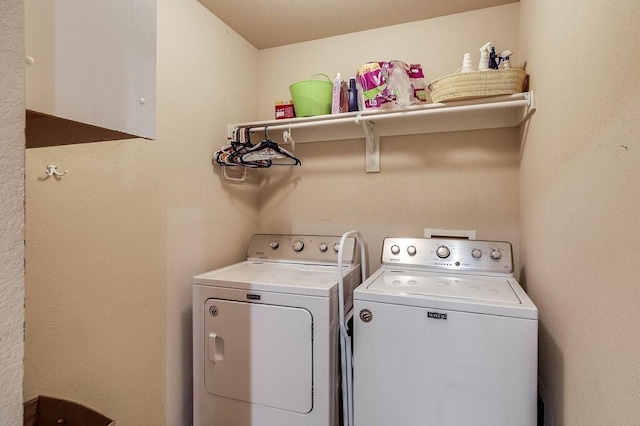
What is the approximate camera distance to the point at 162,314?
5.39 feet

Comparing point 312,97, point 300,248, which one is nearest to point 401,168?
point 312,97

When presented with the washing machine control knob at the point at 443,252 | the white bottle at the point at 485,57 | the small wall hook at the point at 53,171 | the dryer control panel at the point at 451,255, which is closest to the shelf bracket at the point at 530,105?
the white bottle at the point at 485,57

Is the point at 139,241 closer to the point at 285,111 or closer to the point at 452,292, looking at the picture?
the point at 285,111

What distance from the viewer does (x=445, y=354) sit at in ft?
4.19

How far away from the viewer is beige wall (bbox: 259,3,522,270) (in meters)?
1.95

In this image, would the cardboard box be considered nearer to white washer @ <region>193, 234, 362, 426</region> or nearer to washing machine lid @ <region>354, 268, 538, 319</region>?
white washer @ <region>193, 234, 362, 426</region>

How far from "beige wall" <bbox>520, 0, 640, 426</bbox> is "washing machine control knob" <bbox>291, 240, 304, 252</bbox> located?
4.07 ft

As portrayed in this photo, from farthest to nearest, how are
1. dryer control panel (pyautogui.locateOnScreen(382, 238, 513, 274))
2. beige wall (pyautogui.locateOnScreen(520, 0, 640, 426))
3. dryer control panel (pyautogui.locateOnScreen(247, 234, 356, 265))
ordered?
dryer control panel (pyautogui.locateOnScreen(247, 234, 356, 265))
dryer control panel (pyautogui.locateOnScreen(382, 238, 513, 274))
beige wall (pyautogui.locateOnScreen(520, 0, 640, 426))

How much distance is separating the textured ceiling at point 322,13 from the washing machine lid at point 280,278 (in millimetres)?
1512

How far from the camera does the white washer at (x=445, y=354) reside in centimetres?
119

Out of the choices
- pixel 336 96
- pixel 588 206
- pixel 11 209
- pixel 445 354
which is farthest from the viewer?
pixel 336 96

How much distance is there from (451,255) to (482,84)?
86 centimetres

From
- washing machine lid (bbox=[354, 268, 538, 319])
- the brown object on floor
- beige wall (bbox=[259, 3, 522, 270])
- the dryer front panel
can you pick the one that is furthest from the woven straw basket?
the brown object on floor

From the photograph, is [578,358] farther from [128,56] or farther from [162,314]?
[162,314]
